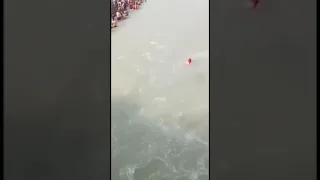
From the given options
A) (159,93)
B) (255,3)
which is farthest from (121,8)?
(255,3)

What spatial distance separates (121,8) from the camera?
4.57ft

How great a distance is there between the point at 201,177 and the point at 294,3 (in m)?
0.75

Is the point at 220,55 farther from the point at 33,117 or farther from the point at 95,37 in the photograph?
the point at 33,117

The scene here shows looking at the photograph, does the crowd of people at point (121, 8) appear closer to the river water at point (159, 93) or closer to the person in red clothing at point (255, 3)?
the river water at point (159, 93)

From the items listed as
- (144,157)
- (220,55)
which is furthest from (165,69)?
(144,157)

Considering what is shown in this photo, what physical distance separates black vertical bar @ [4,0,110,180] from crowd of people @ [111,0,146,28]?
23 mm

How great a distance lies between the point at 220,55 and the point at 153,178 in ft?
1.76

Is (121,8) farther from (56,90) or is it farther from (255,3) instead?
(255,3)

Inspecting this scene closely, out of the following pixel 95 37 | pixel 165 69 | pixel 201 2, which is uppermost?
→ pixel 201 2

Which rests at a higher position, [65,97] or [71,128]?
[65,97]

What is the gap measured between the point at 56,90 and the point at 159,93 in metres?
0.39

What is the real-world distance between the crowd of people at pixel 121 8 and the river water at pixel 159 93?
2 centimetres

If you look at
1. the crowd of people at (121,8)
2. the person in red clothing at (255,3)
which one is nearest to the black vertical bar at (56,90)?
the crowd of people at (121,8)

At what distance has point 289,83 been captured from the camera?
1.38 m
